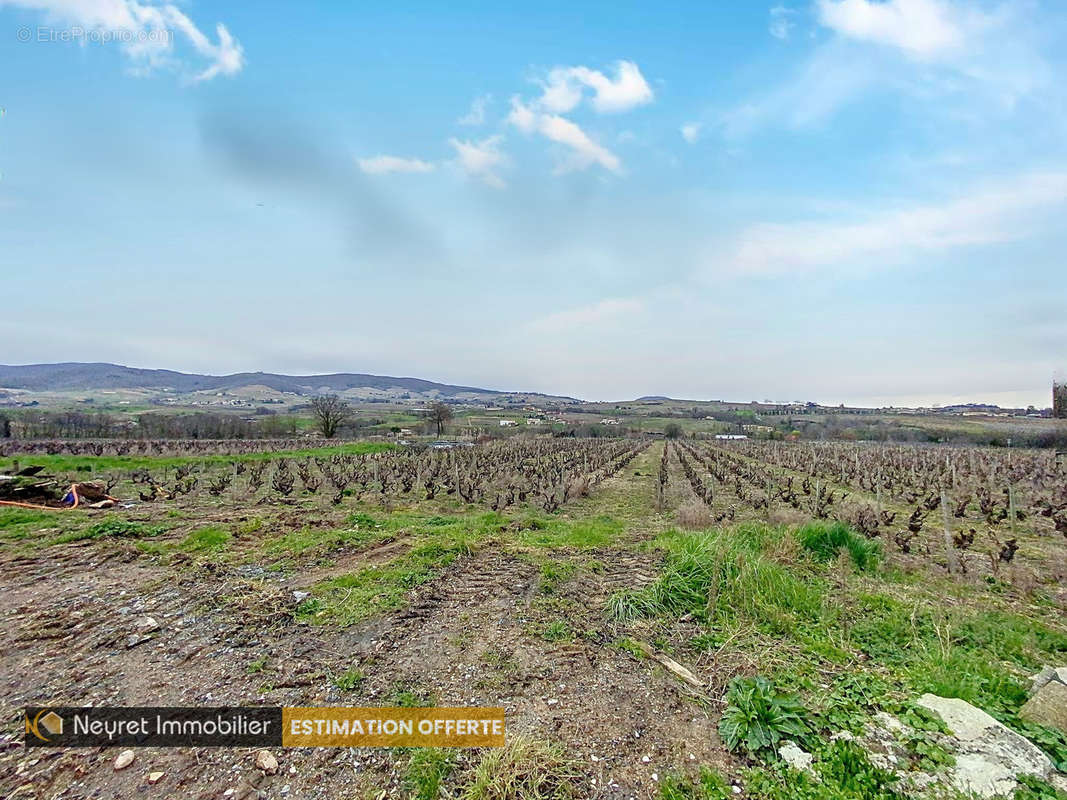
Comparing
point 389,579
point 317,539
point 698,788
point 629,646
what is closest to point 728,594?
point 629,646

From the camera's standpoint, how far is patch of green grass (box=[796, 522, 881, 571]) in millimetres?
7074

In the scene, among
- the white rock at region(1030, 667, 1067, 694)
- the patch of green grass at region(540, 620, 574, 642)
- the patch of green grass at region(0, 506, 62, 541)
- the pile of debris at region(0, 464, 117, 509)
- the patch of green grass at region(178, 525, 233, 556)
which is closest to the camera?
the white rock at region(1030, 667, 1067, 694)

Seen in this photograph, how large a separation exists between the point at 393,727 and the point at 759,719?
8.60ft

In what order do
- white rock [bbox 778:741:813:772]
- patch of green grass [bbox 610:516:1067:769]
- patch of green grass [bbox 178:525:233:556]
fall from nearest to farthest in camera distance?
white rock [bbox 778:741:813:772]
patch of green grass [bbox 610:516:1067:769]
patch of green grass [bbox 178:525:233:556]

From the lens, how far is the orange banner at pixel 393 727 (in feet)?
9.81

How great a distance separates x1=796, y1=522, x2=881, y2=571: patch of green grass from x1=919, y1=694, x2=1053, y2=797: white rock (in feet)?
14.1

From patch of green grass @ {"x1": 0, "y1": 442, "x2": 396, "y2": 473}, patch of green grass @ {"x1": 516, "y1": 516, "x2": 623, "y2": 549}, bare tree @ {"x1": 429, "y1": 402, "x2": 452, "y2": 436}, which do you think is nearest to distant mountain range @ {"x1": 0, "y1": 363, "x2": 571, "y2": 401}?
bare tree @ {"x1": 429, "y1": 402, "x2": 452, "y2": 436}

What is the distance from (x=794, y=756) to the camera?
2.90 meters

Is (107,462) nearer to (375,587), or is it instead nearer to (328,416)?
(375,587)

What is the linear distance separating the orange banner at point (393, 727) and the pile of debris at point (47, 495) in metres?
11.0

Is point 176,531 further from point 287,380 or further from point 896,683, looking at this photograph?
point 287,380

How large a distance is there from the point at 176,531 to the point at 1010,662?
11.7 metres

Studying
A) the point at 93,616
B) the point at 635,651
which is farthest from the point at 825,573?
the point at 93,616

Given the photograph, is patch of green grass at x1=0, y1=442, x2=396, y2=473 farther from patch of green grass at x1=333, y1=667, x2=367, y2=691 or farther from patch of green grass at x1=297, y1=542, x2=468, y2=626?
patch of green grass at x1=333, y1=667, x2=367, y2=691
